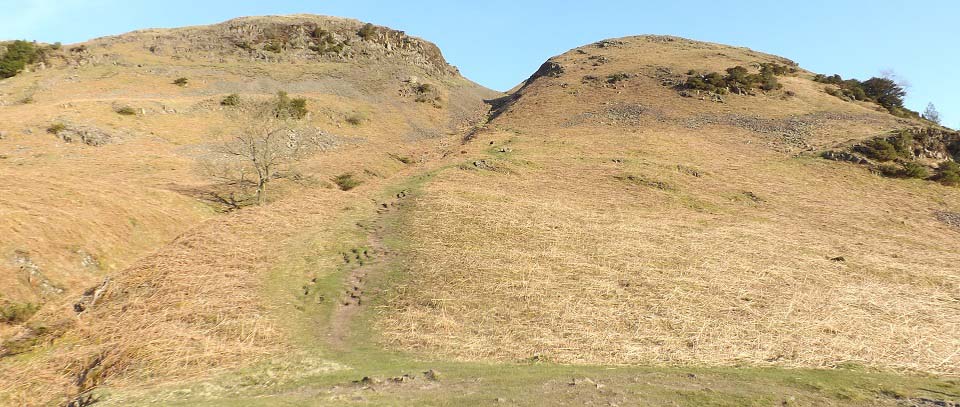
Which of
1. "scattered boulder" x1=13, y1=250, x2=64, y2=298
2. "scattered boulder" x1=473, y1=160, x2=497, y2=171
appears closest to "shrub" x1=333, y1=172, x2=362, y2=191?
"scattered boulder" x1=473, y1=160, x2=497, y2=171

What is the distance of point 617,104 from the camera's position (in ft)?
180

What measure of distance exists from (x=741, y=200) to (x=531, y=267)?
1911 centimetres

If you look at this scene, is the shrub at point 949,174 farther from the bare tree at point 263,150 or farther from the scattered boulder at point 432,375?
the bare tree at point 263,150

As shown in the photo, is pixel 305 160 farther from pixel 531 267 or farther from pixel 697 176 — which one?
pixel 697 176

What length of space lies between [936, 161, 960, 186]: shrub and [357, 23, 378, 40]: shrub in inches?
2935

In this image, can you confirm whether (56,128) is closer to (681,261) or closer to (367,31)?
(681,261)

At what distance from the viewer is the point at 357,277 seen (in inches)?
631

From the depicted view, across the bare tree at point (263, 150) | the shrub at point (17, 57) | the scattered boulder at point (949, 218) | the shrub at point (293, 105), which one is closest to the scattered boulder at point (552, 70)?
the shrub at point (293, 105)

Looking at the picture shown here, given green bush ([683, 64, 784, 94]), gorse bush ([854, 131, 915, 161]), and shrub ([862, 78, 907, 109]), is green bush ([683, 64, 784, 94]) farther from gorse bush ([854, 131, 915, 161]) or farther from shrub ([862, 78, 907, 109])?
gorse bush ([854, 131, 915, 161])

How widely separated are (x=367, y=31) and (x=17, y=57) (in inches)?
1779

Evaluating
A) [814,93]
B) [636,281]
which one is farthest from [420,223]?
[814,93]

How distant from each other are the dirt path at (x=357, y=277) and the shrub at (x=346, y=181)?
322 inches

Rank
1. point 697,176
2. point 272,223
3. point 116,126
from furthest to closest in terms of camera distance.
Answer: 1. point 116,126
2. point 697,176
3. point 272,223

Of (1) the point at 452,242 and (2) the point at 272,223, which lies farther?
(2) the point at 272,223
